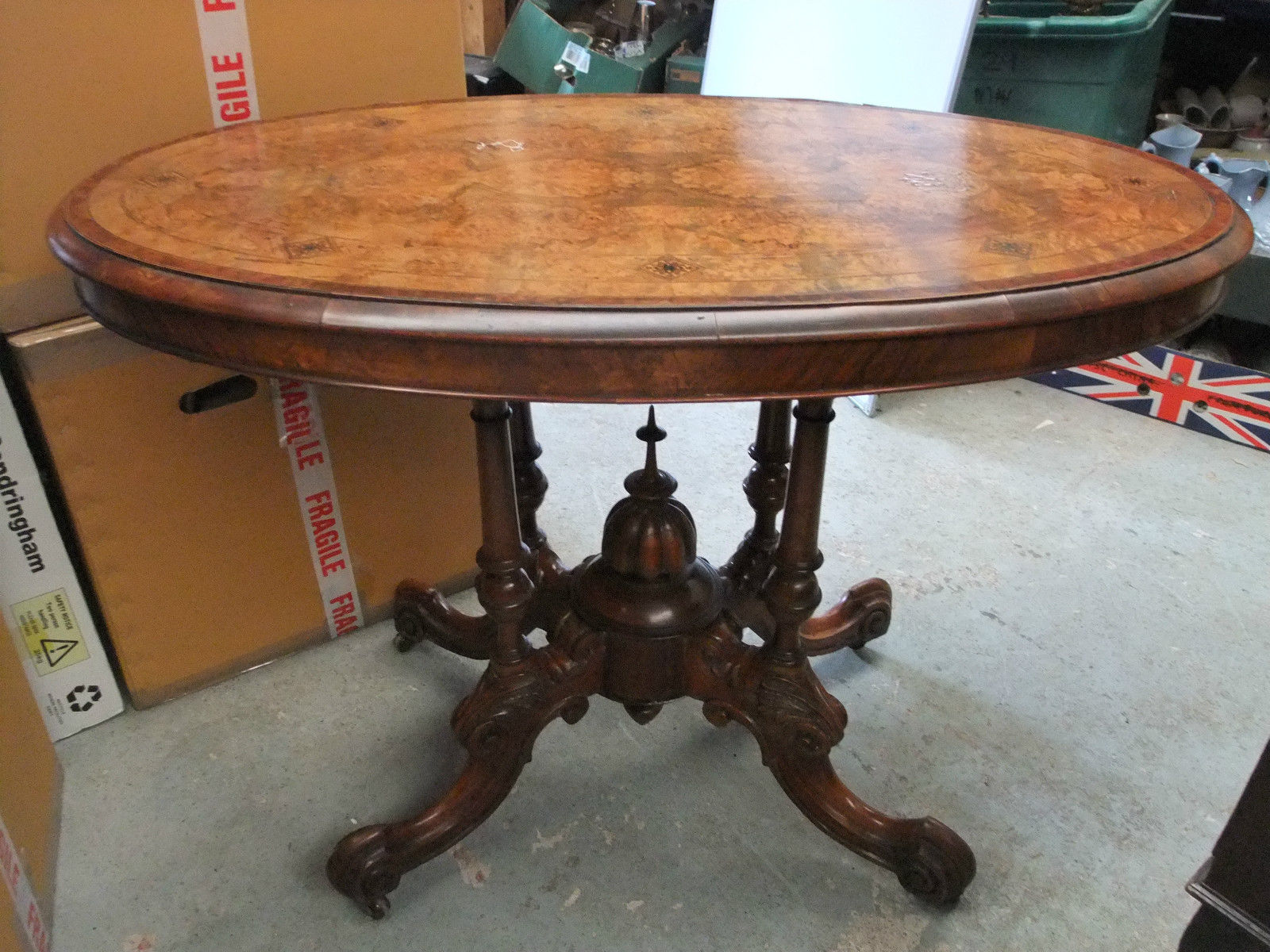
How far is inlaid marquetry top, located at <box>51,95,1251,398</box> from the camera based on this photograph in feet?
2.04

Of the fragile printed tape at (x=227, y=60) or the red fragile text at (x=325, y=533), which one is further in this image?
the red fragile text at (x=325, y=533)

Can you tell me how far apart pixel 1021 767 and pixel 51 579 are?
132 cm

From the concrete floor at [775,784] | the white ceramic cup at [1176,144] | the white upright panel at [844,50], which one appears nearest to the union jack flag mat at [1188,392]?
the concrete floor at [775,784]

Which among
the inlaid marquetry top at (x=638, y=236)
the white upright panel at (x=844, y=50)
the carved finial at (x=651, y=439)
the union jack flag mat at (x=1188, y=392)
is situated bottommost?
the union jack flag mat at (x=1188, y=392)

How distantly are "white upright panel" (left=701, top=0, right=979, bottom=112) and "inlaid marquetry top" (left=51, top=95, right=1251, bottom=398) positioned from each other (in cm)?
113

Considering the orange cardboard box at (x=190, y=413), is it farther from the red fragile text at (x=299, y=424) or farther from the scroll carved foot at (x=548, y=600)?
the scroll carved foot at (x=548, y=600)

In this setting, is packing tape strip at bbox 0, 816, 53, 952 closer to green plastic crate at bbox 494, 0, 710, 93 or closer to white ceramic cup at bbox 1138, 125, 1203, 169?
green plastic crate at bbox 494, 0, 710, 93

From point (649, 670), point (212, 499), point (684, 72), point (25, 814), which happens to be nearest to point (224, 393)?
point (212, 499)

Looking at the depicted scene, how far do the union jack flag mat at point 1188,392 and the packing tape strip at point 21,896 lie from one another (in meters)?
2.02

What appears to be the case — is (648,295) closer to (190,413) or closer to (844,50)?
(190,413)

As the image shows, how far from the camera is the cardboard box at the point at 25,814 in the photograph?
956mm

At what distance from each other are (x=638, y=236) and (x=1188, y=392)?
77.0 inches

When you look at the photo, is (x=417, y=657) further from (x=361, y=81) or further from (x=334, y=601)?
(x=361, y=81)

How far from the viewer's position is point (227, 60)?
3.94 feet
